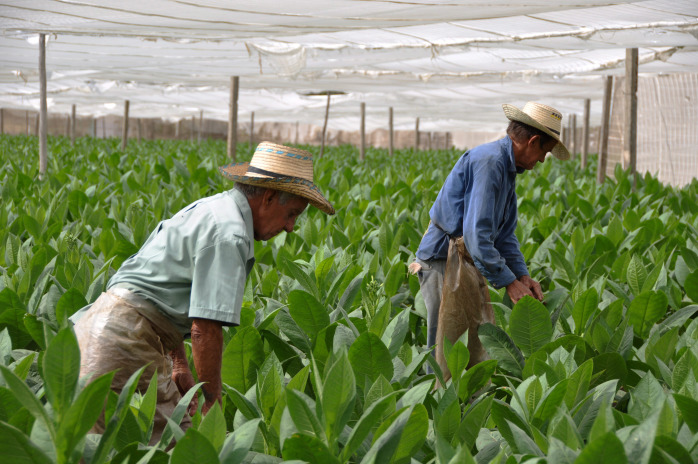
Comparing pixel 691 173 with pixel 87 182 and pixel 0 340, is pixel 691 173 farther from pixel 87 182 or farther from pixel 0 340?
pixel 0 340

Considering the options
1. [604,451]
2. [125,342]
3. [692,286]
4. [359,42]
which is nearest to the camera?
[604,451]

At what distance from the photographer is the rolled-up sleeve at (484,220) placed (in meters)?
3.15

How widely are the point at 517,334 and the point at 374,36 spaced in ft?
21.4

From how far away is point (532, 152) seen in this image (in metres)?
3.36

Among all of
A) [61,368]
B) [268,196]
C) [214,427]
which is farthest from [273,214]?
[61,368]

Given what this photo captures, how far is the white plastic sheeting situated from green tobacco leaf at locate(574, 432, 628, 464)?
15.4 feet

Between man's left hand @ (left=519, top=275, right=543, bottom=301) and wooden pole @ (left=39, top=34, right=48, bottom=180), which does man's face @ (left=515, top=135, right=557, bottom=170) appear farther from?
wooden pole @ (left=39, top=34, right=48, bottom=180)

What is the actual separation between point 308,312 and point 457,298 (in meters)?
0.79

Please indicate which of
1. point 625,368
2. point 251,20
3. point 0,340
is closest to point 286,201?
point 0,340

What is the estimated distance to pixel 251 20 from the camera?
6.79 metres

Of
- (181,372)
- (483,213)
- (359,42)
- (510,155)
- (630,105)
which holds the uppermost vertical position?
(359,42)

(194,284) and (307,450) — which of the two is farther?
(194,284)

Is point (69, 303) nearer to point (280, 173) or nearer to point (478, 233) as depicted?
point (280, 173)

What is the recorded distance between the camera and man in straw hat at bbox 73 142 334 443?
2197 mm
